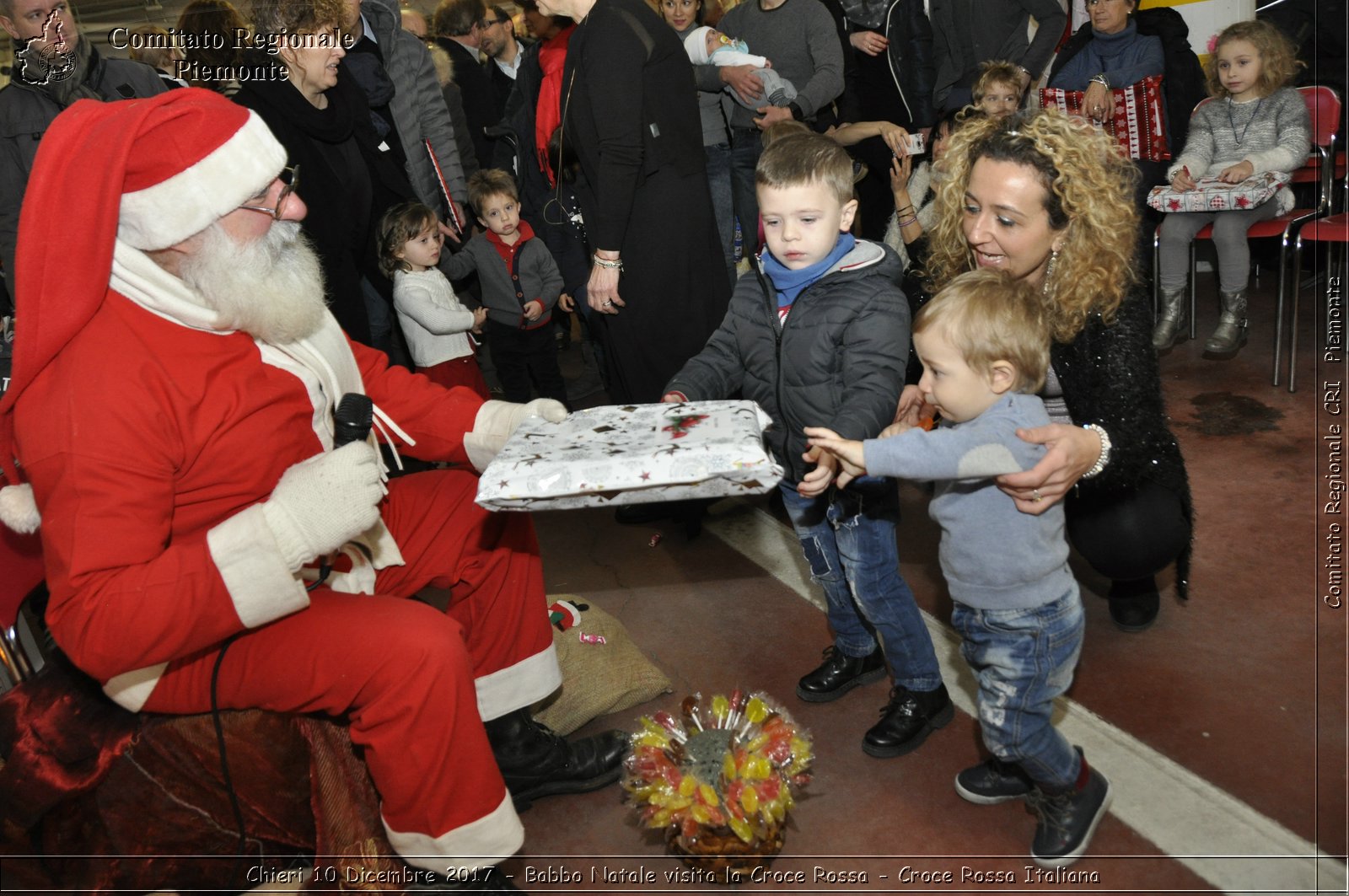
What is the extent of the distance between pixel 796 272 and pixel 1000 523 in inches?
32.6

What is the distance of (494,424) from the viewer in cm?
264

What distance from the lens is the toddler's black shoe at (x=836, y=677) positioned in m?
2.95

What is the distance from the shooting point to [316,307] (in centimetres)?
239

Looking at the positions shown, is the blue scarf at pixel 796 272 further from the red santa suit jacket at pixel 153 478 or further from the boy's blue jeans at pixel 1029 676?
the red santa suit jacket at pixel 153 478

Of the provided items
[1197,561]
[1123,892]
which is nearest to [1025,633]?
[1123,892]

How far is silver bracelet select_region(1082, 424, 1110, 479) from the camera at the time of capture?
237cm

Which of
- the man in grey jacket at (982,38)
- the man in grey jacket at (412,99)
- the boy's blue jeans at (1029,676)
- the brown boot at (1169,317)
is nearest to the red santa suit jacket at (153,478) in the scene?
the boy's blue jeans at (1029,676)

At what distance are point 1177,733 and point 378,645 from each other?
206 centimetres

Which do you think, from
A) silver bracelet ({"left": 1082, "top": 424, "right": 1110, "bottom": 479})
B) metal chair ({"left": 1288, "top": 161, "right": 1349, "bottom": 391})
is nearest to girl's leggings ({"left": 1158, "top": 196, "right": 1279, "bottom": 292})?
metal chair ({"left": 1288, "top": 161, "right": 1349, "bottom": 391})

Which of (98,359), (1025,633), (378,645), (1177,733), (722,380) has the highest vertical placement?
(98,359)

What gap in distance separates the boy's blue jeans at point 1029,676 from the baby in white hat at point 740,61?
11.9 feet

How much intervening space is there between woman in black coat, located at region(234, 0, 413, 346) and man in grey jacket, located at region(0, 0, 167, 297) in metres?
0.51


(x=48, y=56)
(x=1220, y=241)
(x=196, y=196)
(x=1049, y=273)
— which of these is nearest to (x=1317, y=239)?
(x=1220, y=241)

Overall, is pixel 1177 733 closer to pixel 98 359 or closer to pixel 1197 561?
pixel 1197 561
